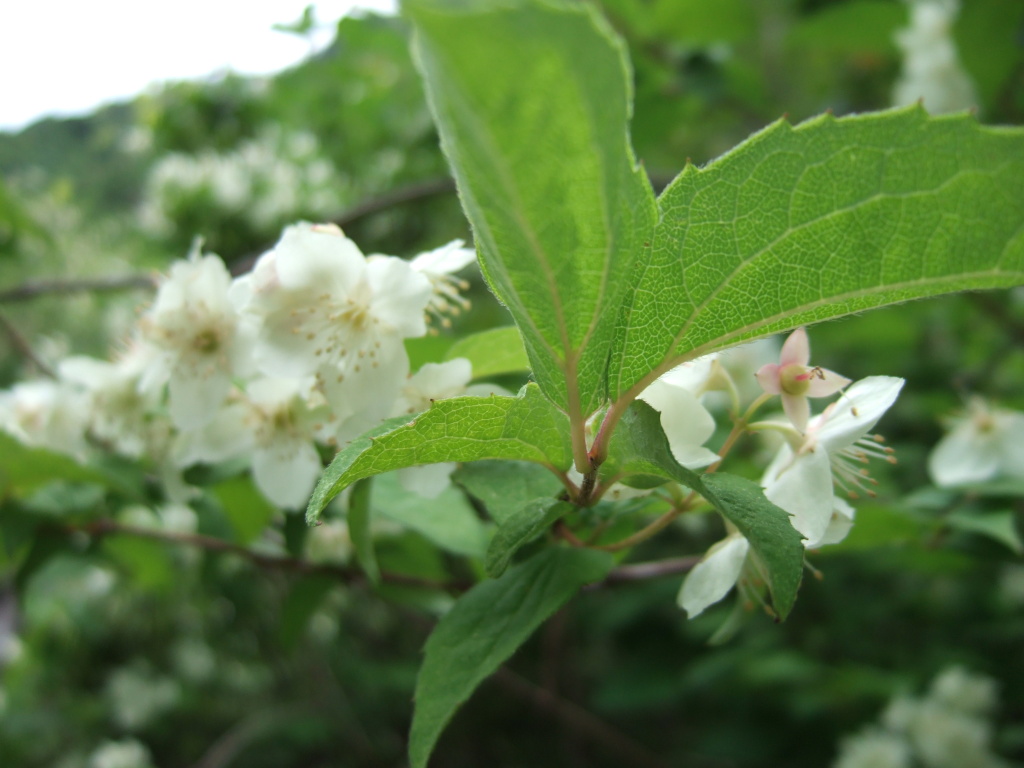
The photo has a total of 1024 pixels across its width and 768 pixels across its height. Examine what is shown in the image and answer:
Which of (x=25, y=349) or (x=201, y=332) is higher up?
(x=201, y=332)

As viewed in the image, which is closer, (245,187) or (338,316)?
(338,316)

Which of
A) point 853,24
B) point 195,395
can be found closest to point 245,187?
point 853,24

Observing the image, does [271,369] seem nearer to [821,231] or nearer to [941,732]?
[821,231]

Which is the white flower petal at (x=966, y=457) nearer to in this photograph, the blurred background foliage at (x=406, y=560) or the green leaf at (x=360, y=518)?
the blurred background foliage at (x=406, y=560)

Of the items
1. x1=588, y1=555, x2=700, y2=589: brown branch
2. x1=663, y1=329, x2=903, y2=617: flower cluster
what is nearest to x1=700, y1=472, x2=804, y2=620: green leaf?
x1=663, y1=329, x2=903, y2=617: flower cluster

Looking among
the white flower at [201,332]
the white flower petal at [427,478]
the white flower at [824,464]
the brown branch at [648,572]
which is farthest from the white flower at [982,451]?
the white flower at [201,332]

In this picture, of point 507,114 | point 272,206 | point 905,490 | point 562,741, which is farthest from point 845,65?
point 507,114
